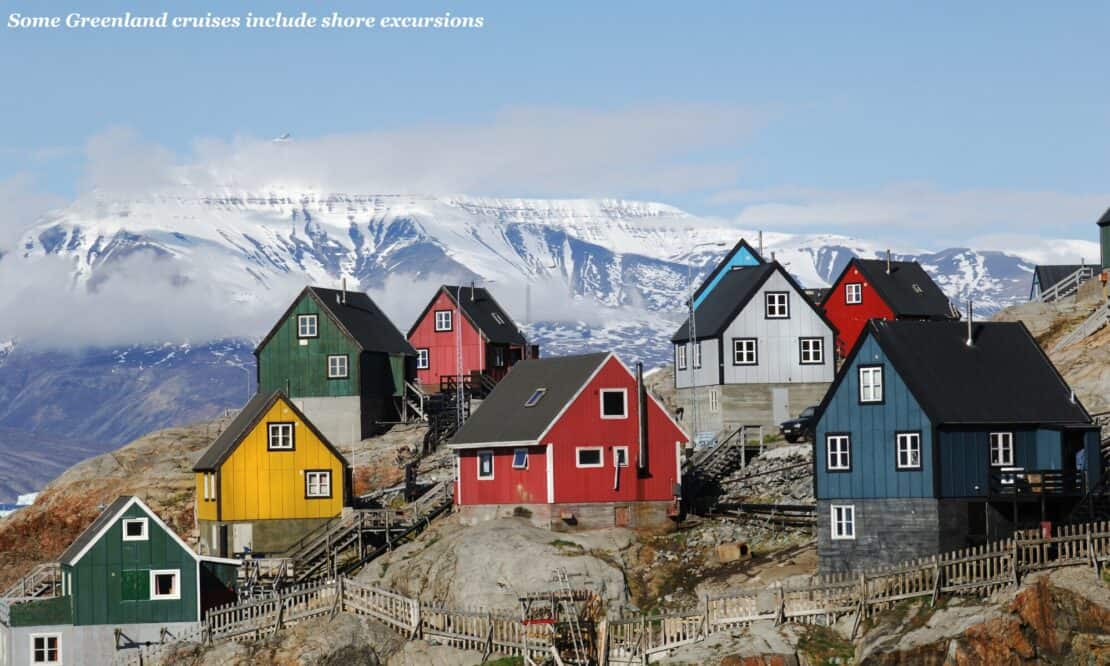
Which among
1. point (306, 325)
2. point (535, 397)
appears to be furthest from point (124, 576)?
point (306, 325)

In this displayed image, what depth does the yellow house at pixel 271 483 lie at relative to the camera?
9112cm

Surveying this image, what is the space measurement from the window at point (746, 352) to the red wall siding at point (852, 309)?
13.9 metres

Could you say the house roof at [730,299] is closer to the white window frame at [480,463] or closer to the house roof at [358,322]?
the house roof at [358,322]

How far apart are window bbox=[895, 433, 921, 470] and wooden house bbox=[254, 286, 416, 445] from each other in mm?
44352

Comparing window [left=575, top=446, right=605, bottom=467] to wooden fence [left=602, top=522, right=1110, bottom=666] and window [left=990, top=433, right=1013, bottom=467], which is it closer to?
wooden fence [left=602, top=522, right=1110, bottom=666]

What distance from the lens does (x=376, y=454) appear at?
353ft

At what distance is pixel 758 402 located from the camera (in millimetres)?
103000

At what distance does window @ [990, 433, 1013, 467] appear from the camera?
72.3 m

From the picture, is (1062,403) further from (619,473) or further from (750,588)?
(619,473)

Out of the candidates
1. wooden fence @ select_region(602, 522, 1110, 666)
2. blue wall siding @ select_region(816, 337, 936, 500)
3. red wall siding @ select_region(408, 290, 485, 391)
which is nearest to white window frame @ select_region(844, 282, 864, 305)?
red wall siding @ select_region(408, 290, 485, 391)

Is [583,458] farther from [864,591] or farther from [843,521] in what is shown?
[864,591]

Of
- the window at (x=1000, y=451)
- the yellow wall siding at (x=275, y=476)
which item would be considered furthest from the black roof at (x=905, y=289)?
the window at (x=1000, y=451)

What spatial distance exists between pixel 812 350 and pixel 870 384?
30.1m

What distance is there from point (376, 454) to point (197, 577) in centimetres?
2810
